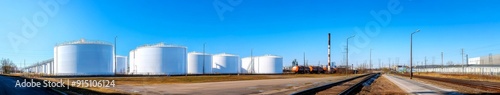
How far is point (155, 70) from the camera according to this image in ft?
264

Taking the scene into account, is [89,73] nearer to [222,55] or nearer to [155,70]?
[155,70]

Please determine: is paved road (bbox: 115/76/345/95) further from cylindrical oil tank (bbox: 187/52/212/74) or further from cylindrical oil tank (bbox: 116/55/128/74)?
cylindrical oil tank (bbox: 116/55/128/74)

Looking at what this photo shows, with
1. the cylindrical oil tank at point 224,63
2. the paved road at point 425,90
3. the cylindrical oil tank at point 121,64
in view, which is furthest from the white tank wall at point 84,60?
the paved road at point 425,90

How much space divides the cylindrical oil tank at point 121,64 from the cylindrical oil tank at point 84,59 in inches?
1016

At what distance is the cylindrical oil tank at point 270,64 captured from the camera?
121 meters

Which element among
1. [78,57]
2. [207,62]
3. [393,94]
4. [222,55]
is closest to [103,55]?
[78,57]

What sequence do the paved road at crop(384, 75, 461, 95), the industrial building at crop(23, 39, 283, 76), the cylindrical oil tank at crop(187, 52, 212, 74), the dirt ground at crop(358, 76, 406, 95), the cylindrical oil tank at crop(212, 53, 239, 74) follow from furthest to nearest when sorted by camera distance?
the cylindrical oil tank at crop(212, 53, 239, 74) < the cylindrical oil tank at crop(187, 52, 212, 74) < the industrial building at crop(23, 39, 283, 76) < the paved road at crop(384, 75, 461, 95) < the dirt ground at crop(358, 76, 406, 95)

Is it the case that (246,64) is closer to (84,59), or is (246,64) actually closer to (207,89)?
(84,59)

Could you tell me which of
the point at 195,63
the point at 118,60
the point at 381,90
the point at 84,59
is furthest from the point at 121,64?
the point at 381,90

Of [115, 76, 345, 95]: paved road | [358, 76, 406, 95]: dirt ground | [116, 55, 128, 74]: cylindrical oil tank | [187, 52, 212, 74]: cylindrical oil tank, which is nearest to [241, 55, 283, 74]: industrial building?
[187, 52, 212, 74]: cylindrical oil tank

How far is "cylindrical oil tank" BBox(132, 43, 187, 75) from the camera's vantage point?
81312 millimetres

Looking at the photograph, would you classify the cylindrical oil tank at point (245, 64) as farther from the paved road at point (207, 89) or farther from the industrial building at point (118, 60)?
the paved road at point (207, 89)

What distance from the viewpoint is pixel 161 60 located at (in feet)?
268

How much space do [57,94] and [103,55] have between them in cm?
5763
